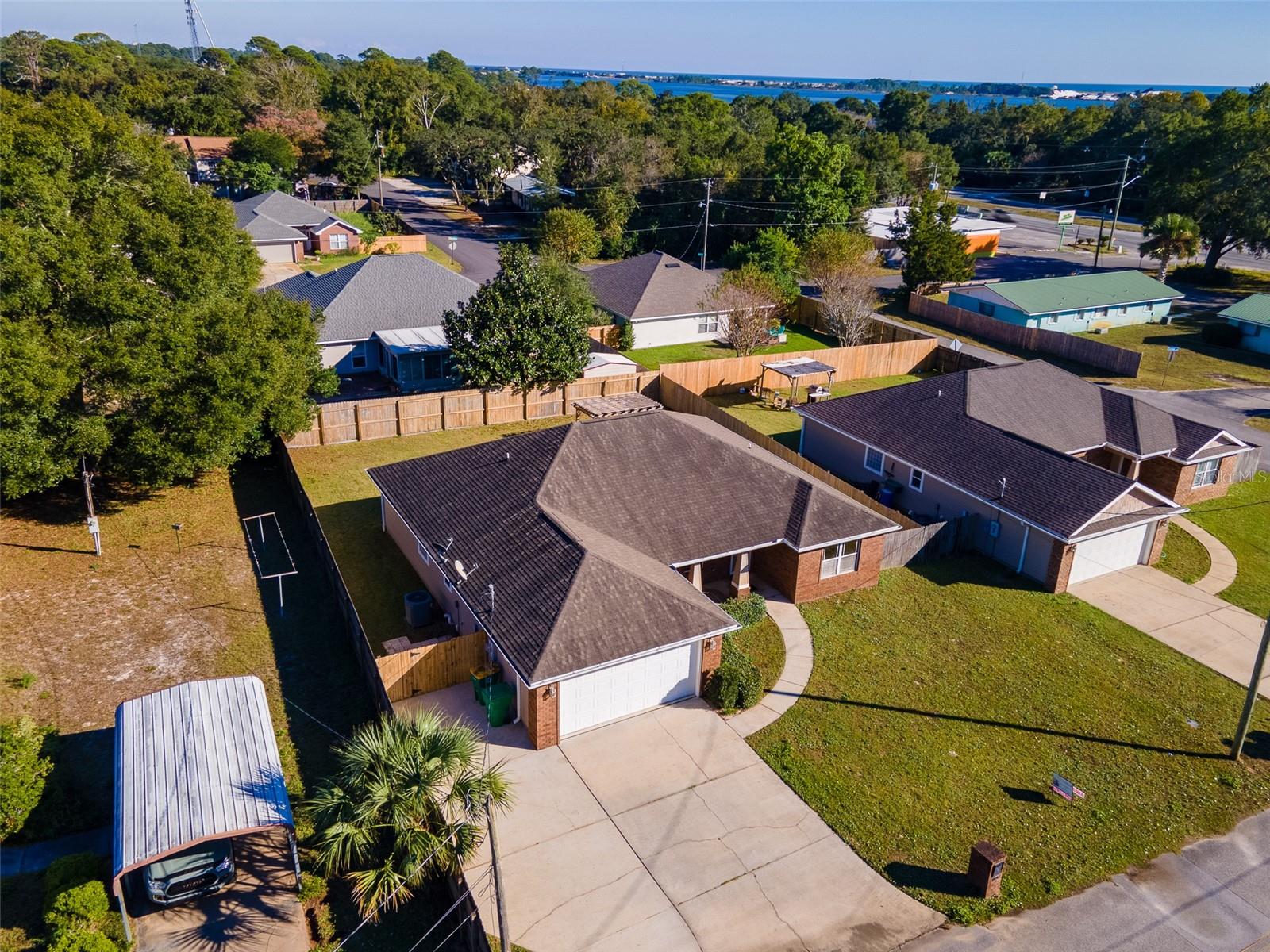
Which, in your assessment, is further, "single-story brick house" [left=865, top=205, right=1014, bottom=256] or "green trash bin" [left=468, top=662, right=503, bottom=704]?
"single-story brick house" [left=865, top=205, right=1014, bottom=256]

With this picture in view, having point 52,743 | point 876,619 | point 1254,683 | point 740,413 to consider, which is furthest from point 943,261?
point 52,743

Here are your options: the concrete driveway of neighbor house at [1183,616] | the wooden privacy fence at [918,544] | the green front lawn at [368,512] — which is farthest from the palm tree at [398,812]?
the concrete driveway of neighbor house at [1183,616]

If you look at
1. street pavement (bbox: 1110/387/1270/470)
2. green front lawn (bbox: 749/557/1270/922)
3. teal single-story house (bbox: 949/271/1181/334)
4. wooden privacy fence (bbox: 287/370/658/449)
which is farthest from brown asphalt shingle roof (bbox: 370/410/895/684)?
teal single-story house (bbox: 949/271/1181/334)

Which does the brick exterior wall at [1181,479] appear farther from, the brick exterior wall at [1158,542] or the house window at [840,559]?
the house window at [840,559]

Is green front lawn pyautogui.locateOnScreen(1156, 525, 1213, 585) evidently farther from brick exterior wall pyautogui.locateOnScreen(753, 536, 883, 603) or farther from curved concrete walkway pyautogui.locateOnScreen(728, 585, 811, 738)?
curved concrete walkway pyautogui.locateOnScreen(728, 585, 811, 738)

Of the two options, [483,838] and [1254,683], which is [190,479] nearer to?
[483,838]

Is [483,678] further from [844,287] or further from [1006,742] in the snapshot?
[844,287]
